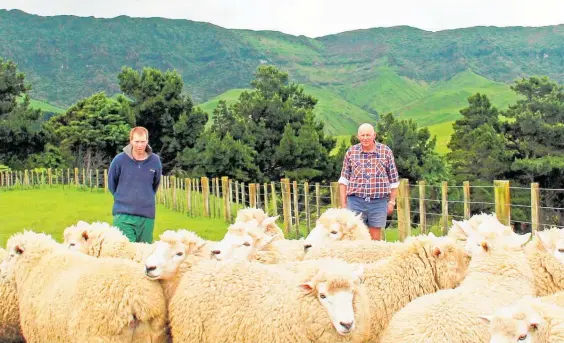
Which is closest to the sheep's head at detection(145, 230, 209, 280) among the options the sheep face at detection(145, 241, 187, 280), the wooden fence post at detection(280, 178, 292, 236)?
the sheep face at detection(145, 241, 187, 280)

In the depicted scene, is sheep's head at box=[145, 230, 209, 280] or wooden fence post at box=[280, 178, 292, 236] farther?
wooden fence post at box=[280, 178, 292, 236]

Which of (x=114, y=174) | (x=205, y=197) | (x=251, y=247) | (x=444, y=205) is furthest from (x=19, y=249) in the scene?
(x=205, y=197)

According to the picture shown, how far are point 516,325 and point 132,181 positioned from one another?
480 centimetres

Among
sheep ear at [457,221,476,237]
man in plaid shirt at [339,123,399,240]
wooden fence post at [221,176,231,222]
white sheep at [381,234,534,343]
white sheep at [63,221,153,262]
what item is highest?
man in plaid shirt at [339,123,399,240]

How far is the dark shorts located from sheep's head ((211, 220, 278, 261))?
153 cm

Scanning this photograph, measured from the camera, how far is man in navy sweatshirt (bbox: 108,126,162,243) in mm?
7695

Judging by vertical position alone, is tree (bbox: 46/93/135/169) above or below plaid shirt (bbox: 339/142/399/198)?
above

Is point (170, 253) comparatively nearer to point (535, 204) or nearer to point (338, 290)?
point (338, 290)

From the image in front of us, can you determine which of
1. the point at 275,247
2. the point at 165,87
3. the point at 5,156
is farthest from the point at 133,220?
the point at 5,156

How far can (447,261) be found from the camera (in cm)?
588

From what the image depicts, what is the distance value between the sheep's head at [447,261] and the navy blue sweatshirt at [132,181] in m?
3.27

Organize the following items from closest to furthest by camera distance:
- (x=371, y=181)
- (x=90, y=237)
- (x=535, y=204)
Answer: (x=90, y=237) → (x=371, y=181) → (x=535, y=204)

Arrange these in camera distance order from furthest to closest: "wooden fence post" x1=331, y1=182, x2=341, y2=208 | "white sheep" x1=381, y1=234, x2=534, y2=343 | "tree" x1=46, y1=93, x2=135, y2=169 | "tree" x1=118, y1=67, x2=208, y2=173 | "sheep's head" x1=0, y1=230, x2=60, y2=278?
"tree" x1=46, y1=93, x2=135, y2=169 → "tree" x1=118, y1=67, x2=208, y2=173 → "wooden fence post" x1=331, y1=182, x2=341, y2=208 → "sheep's head" x1=0, y1=230, x2=60, y2=278 → "white sheep" x1=381, y1=234, x2=534, y2=343

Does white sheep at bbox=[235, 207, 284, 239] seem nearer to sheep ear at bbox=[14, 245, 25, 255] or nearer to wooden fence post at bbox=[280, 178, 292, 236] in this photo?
sheep ear at bbox=[14, 245, 25, 255]
